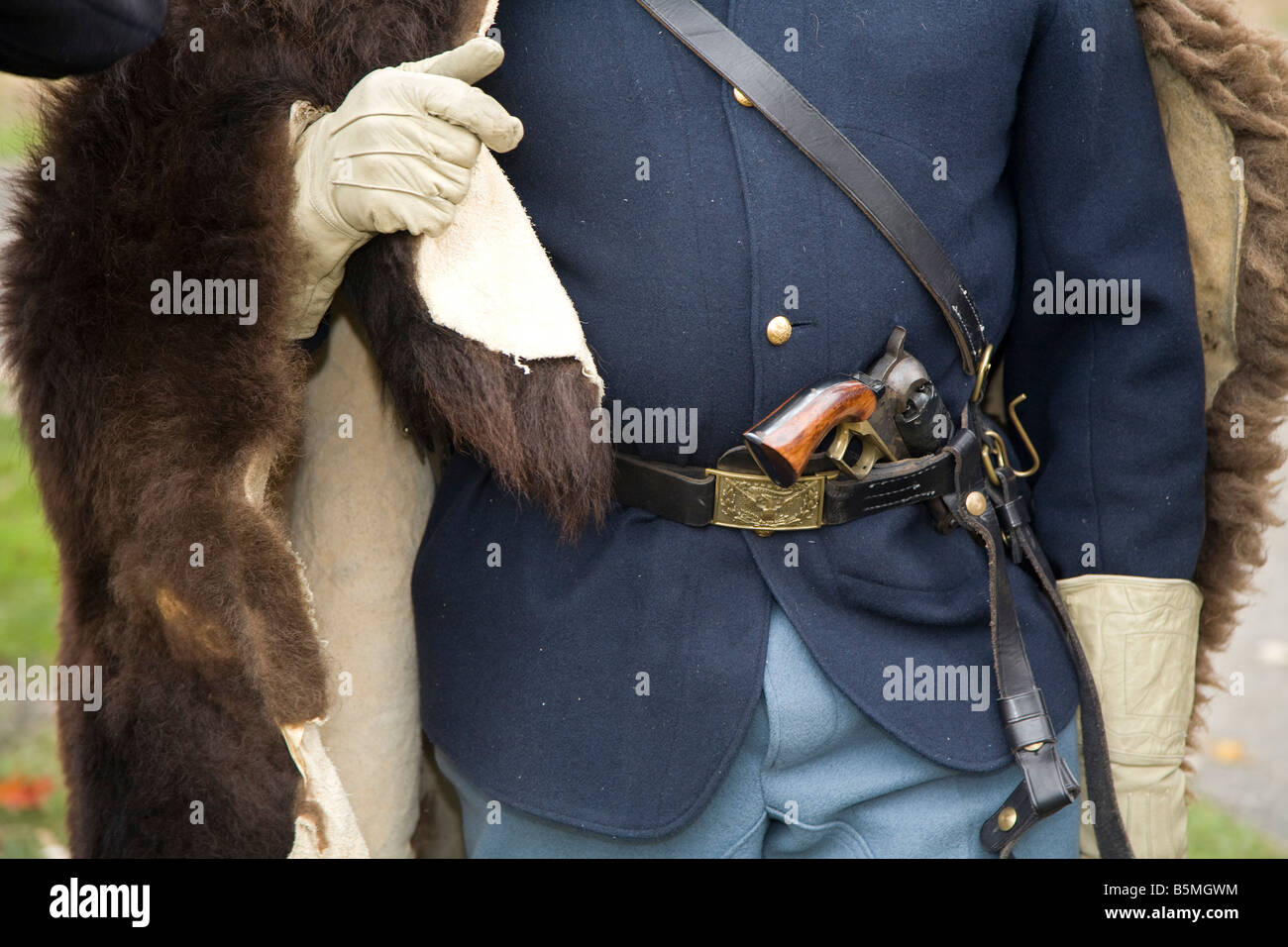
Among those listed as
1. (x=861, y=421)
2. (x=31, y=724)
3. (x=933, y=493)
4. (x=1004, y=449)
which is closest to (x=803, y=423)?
(x=861, y=421)

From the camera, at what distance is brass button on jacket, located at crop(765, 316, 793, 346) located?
138cm

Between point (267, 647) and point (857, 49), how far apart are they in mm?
980

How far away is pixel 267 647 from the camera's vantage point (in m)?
1.41

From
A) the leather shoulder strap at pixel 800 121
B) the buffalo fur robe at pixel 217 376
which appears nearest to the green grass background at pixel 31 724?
the buffalo fur robe at pixel 217 376

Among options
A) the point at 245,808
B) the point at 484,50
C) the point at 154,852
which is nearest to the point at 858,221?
the point at 484,50

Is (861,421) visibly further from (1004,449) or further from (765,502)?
(1004,449)

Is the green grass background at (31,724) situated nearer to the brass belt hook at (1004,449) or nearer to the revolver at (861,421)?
the revolver at (861,421)

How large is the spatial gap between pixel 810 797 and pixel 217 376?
Answer: 33.5 inches

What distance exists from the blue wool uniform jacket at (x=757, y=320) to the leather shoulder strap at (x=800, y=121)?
2 centimetres

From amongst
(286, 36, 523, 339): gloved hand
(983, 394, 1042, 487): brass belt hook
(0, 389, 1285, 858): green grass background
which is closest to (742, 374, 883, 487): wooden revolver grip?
(983, 394, 1042, 487): brass belt hook

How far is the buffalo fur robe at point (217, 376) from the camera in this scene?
1.34 meters

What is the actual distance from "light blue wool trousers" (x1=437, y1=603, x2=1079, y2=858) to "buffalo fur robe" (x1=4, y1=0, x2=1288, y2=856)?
0.98 ft

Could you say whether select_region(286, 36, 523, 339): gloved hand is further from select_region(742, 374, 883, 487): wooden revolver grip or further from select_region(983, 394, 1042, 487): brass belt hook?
select_region(983, 394, 1042, 487): brass belt hook

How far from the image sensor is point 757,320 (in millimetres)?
1385
